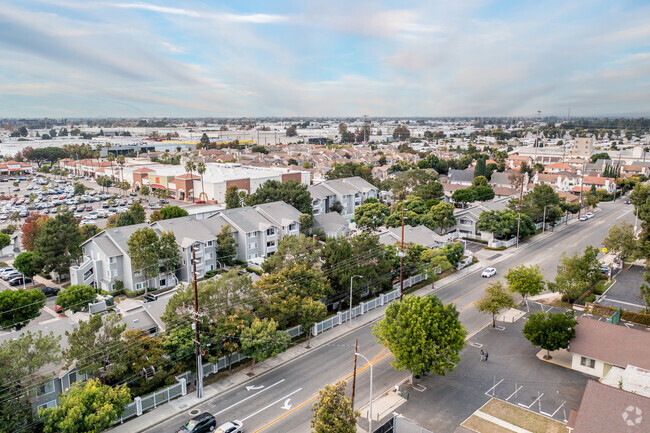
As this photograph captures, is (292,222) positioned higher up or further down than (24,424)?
higher up

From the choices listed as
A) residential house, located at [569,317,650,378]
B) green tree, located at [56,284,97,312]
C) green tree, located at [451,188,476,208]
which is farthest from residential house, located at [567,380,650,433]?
green tree, located at [451,188,476,208]

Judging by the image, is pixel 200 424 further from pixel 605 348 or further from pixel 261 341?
pixel 605 348

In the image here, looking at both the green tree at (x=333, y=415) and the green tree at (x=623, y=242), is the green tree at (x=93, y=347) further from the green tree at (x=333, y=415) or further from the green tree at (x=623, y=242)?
the green tree at (x=623, y=242)

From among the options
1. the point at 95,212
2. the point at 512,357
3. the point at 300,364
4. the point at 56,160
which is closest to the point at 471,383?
the point at 512,357

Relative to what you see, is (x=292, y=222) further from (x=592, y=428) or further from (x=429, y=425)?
(x=592, y=428)

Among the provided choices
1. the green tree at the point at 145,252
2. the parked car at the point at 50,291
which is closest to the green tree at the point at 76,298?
the green tree at the point at 145,252
